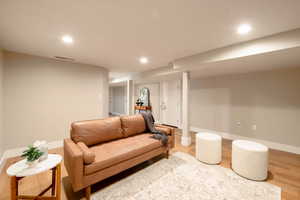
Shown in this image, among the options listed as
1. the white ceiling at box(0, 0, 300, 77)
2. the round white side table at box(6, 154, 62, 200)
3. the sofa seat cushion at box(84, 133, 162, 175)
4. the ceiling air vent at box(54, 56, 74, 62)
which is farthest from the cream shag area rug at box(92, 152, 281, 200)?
the ceiling air vent at box(54, 56, 74, 62)

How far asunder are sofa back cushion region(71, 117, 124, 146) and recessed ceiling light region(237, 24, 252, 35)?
8.54ft

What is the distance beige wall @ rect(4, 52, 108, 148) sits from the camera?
2.81m

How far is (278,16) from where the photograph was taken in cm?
155

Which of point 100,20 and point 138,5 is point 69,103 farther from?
point 138,5

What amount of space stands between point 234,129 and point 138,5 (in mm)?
4222

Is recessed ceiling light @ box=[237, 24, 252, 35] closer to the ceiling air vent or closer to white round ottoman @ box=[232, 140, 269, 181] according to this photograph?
white round ottoman @ box=[232, 140, 269, 181]

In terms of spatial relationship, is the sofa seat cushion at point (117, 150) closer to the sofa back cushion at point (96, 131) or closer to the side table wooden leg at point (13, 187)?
the sofa back cushion at point (96, 131)

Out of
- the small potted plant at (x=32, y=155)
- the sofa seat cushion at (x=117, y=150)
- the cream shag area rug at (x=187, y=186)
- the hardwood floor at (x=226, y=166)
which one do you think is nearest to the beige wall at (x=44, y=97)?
the hardwood floor at (x=226, y=166)

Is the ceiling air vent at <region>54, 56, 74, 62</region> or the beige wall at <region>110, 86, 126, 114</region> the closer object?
the ceiling air vent at <region>54, 56, 74, 62</region>

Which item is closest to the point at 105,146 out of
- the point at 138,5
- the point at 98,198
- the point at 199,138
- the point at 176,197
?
the point at 98,198

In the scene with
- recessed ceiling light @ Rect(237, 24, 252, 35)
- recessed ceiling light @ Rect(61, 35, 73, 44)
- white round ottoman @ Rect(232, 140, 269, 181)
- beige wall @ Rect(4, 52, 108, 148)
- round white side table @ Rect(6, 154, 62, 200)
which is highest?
recessed ceiling light @ Rect(61, 35, 73, 44)

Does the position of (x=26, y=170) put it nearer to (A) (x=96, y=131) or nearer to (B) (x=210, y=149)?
(A) (x=96, y=131)

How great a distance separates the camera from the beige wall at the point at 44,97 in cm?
281

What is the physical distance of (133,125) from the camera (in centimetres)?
276
